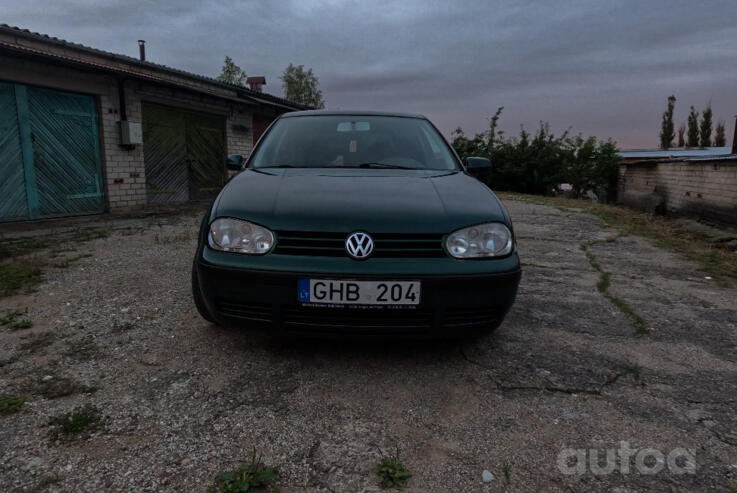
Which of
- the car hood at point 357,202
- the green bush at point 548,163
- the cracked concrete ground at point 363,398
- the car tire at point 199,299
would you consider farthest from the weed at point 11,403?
the green bush at point 548,163

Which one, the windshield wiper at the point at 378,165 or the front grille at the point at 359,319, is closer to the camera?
the front grille at the point at 359,319

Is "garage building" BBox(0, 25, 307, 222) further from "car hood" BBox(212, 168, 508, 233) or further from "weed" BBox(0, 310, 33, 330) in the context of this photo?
"car hood" BBox(212, 168, 508, 233)

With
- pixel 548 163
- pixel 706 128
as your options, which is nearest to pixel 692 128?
pixel 706 128

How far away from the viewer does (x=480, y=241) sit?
2.18 m

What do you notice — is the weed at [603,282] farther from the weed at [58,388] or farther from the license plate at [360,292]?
the weed at [58,388]

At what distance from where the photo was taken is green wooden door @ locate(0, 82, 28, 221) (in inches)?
279

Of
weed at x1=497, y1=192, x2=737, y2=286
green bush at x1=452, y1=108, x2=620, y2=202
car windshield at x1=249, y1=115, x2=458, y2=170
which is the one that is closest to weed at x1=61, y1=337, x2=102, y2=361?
car windshield at x1=249, y1=115, x2=458, y2=170

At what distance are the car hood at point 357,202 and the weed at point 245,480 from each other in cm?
100

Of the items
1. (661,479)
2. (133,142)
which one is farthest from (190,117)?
(661,479)

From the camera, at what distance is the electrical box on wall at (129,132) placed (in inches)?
352

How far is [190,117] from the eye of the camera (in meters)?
11.1

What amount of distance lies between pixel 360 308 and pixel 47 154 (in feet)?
26.6

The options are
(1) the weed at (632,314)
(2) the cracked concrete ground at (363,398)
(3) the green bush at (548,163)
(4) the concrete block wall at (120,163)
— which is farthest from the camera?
(3) the green bush at (548,163)

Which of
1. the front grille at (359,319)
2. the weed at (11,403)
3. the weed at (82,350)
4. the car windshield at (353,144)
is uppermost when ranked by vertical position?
the car windshield at (353,144)
